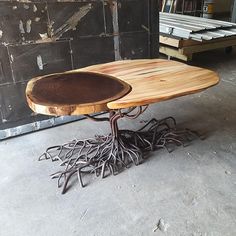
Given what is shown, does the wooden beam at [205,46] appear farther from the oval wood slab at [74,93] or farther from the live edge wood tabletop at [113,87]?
the oval wood slab at [74,93]

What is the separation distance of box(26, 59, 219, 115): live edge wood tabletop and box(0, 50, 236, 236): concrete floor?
1.97ft

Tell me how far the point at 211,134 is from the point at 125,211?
3.80 ft

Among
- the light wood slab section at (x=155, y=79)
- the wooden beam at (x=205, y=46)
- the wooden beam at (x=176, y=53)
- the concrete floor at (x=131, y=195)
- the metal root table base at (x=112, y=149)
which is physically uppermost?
the light wood slab section at (x=155, y=79)

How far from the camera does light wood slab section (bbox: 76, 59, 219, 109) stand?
1.50m

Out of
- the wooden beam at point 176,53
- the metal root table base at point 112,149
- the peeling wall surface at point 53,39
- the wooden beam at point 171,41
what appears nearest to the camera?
the metal root table base at point 112,149

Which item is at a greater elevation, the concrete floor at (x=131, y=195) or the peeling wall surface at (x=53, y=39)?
the peeling wall surface at (x=53, y=39)

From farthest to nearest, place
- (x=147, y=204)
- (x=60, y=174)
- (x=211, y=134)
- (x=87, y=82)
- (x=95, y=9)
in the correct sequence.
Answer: (x=95, y=9) < (x=211, y=134) < (x=60, y=174) < (x=87, y=82) < (x=147, y=204)

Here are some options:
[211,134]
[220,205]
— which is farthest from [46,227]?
[211,134]

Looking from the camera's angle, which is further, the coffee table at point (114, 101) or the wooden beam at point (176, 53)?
the wooden beam at point (176, 53)

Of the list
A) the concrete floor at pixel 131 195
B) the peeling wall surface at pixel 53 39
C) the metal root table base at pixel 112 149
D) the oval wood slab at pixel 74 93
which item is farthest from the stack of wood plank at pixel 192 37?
the oval wood slab at pixel 74 93

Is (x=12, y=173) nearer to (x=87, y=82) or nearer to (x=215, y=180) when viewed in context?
(x=87, y=82)

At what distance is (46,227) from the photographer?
4.91ft

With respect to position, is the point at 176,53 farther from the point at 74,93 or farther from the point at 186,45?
the point at 74,93

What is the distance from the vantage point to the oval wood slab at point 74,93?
141cm
